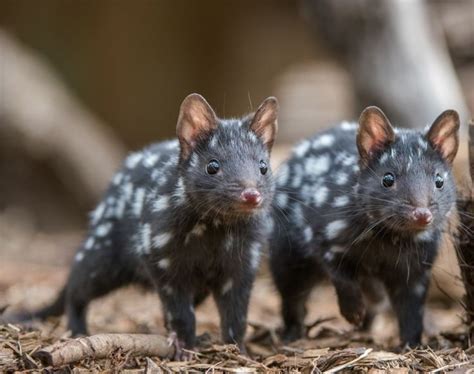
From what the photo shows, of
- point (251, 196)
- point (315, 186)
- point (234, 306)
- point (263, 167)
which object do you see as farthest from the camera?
point (315, 186)

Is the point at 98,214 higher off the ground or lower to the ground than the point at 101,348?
higher

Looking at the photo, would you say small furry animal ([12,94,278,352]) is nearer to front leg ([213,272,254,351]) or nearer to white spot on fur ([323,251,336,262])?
front leg ([213,272,254,351])

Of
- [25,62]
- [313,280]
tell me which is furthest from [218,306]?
[25,62]

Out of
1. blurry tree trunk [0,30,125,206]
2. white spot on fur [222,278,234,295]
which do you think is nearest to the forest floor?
white spot on fur [222,278,234,295]

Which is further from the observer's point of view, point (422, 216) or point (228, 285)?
point (228, 285)

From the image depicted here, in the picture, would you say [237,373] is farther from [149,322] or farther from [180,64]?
[180,64]

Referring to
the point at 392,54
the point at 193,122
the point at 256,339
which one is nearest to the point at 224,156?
the point at 193,122

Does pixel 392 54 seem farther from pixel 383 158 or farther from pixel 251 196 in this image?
pixel 251 196
